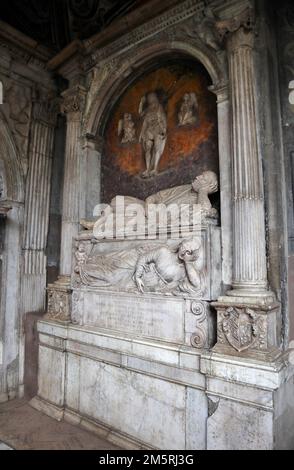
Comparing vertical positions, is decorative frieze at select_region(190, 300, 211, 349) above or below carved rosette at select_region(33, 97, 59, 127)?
below

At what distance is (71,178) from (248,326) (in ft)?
11.5

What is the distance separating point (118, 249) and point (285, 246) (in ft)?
6.70

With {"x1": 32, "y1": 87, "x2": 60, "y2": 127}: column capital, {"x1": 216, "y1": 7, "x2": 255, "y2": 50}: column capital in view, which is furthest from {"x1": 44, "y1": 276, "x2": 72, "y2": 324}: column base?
{"x1": 216, "y1": 7, "x2": 255, "y2": 50}: column capital

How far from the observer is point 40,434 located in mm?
3998

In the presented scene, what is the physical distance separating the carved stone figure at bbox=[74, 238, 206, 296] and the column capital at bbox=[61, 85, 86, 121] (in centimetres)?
243

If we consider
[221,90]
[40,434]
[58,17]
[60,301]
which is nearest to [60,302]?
[60,301]

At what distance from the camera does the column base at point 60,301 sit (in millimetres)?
4762

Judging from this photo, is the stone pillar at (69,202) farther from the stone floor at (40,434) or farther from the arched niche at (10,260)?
the stone floor at (40,434)

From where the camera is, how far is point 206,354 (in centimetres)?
321

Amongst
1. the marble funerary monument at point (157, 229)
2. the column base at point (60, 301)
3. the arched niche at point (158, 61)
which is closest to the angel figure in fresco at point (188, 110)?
the marble funerary monument at point (157, 229)

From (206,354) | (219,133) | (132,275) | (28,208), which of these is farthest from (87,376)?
(219,133)

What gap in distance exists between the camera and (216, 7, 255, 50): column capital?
3.46m

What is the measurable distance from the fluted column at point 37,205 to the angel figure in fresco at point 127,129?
5.05ft

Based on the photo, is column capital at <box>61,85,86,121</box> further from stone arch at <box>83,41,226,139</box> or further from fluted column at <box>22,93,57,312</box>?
fluted column at <box>22,93,57,312</box>
